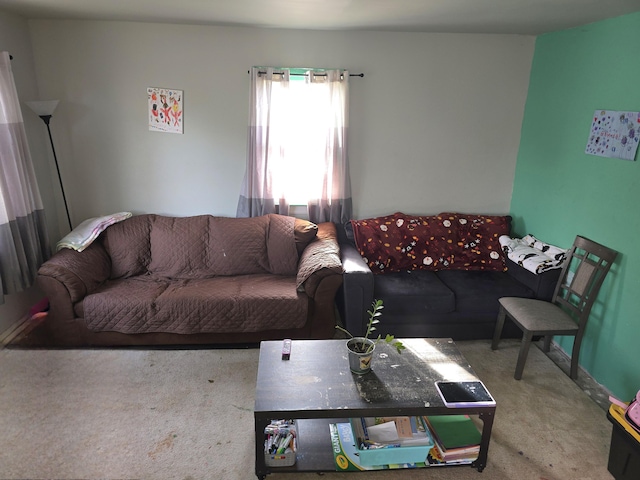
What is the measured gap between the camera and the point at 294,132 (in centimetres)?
353

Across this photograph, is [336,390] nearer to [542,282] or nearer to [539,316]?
[539,316]

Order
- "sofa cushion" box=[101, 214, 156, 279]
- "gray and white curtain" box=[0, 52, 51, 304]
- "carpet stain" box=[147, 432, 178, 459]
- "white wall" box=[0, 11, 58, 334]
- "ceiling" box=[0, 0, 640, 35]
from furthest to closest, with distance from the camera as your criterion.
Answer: "sofa cushion" box=[101, 214, 156, 279]
"white wall" box=[0, 11, 58, 334]
"gray and white curtain" box=[0, 52, 51, 304]
"ceiling" box=[0, 0, 640, 35]
"carpet stain" box=[147, 432, 178, 459]

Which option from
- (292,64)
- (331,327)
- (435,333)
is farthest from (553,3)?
(331,327)

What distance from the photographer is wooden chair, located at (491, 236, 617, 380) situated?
264 cm

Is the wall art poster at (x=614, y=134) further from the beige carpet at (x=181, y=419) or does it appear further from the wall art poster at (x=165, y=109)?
the wall art poster at (x=165, y=109)

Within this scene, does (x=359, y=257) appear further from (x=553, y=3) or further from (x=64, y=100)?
(x=64, y=100)

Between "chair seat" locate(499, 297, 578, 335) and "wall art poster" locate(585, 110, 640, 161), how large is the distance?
40.1 inches

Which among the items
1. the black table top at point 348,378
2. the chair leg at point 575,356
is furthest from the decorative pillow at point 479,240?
the black table top at point 348,378

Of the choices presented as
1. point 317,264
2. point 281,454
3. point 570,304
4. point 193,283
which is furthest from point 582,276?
point 193,283

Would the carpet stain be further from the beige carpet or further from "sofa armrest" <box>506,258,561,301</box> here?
"sofa armrest" <box>506,258,561,301</box>

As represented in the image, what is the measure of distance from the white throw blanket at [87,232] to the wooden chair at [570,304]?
2.94 meters

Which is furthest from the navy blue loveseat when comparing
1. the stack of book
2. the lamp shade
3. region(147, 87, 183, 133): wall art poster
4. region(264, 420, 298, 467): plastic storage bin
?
the lamp shade

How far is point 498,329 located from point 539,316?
36 cm

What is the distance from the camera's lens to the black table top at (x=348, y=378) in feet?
6.28
